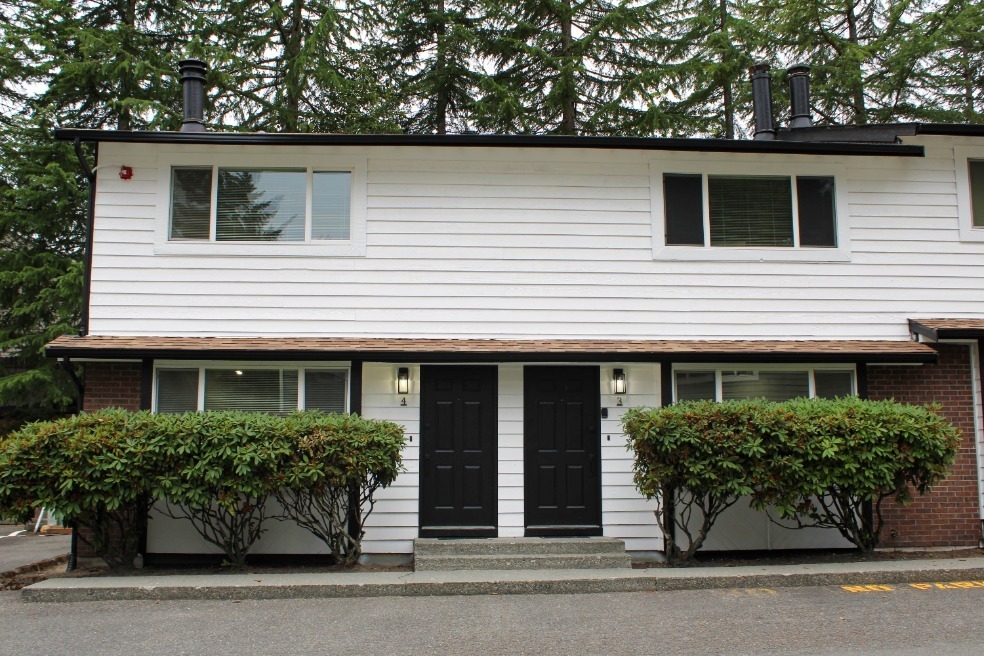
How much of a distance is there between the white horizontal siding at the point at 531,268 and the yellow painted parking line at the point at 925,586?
9.68 feet

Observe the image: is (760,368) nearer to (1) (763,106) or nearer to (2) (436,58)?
(1) (763,106)

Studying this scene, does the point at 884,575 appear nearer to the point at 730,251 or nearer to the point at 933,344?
the point at 933,344

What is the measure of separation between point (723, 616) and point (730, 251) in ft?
14.6

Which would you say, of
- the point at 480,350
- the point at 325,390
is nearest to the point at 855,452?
the point at 480,350

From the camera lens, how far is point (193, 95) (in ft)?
31.6

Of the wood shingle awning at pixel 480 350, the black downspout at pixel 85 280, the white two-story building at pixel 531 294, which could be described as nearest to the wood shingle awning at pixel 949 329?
the white two-story building at pixel 531 294

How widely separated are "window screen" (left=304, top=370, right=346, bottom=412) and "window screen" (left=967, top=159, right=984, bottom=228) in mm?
7896

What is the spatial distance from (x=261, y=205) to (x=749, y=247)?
582cm

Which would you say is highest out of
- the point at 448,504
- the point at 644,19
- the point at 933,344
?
the point at 644,19

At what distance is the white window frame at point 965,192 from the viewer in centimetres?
919

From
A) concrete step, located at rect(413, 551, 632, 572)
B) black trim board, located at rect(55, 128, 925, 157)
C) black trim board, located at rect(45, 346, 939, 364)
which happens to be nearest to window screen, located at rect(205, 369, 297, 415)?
black trim board, located at rect(45, 346, 939, 364)

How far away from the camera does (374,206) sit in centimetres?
889

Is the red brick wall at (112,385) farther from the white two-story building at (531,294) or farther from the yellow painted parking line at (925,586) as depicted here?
the yellow painted parking line at (925,586)

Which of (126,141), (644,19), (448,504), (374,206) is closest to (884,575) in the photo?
(448,504)
